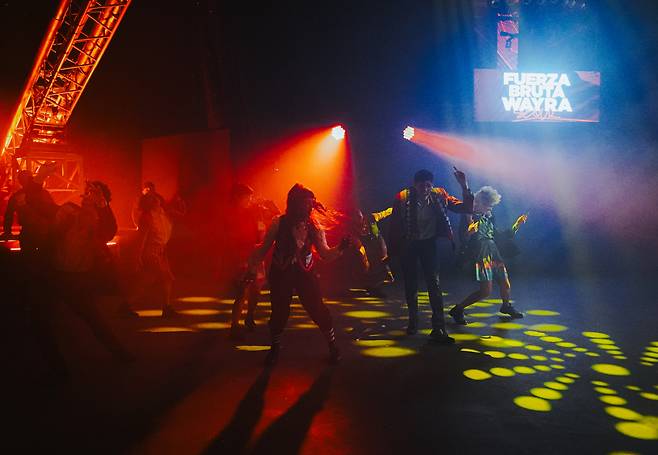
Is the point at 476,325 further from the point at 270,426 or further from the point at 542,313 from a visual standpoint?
the point at 270,426

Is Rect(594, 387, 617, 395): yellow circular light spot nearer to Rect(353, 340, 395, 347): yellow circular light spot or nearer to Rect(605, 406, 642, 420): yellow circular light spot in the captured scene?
Rect(605, 406, 642, 420): yellow circular light spot

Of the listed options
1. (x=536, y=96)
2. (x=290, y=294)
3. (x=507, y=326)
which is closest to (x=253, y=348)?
(x=290, y=294)

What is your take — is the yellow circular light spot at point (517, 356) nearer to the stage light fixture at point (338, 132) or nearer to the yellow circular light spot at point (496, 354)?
the yellow circular light spot at point (496, 354)

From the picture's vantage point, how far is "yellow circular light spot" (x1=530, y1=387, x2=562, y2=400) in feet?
14.9

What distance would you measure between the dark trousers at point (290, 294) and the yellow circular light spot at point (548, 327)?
3.12 m

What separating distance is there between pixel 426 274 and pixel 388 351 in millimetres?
1054

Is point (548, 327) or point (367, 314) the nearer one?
point (548, 327)

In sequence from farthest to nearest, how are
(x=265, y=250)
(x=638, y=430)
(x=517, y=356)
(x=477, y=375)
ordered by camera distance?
(x=517, y=356) → (x=265, y=250) → (x=477, y=375) → (x=638, y=430)

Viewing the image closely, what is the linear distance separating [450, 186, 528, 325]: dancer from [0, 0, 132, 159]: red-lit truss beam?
998 centimetres

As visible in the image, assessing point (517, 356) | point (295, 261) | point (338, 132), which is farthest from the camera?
point (338, 132)

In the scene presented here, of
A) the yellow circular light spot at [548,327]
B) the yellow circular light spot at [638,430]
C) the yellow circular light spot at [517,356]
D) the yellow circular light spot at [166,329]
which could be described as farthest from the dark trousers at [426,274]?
the yellow circular light spot at [166,329]

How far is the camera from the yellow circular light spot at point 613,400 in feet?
14.5

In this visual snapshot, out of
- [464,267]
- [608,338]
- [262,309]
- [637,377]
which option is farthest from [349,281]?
[637,377]

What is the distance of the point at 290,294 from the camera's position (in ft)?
18.0
